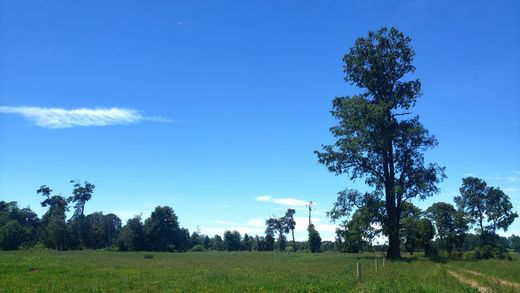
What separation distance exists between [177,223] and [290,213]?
4887cm

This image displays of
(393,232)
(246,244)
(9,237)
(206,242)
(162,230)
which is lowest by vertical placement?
(9,237)

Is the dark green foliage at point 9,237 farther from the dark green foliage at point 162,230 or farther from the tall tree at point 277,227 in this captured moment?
the tall tree at point 277,227

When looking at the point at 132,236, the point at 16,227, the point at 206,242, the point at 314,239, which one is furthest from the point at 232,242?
the point at 16,227

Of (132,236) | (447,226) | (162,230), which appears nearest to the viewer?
(447,226)

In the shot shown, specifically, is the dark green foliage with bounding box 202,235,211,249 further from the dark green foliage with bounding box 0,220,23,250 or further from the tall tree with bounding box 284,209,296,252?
the dark green foliage with bounding box 0,220,23,250

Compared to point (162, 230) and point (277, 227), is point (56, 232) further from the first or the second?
point (277, 227)

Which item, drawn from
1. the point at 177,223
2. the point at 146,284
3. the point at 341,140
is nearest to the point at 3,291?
the point at 146,284

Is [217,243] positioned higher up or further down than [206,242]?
further down

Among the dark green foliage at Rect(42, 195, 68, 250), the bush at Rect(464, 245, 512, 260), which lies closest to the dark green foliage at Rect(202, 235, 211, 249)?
the dark green foliage at Rect(42, 195, 68, 250)

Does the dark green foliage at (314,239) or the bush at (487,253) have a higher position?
the dark green foliage at (314,239)

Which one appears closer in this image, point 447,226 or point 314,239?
point 447,226

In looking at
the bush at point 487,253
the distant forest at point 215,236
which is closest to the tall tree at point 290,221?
the distant forest at point 215,236

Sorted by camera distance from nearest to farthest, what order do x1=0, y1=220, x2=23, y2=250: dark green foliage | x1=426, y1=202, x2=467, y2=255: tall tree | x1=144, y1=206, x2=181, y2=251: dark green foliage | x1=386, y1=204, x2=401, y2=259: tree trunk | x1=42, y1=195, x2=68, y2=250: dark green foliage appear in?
x1=386, y1=204, x2=401, y2=259: tree trunk
x1=426, y1=202, x2=467, y2=255: tall tree
x1=0, y1=220, x2=23, y2=250: dark green foliage
x1=42, y1=195, x2=68, y2=250: dark green foliage
x1=144, y1=206, x2=181, y2=251: dark green foliage

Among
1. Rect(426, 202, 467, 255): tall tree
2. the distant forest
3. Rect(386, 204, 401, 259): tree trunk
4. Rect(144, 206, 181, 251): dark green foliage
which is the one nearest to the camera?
Rect(386, 204, 401, 259): tree trunk
